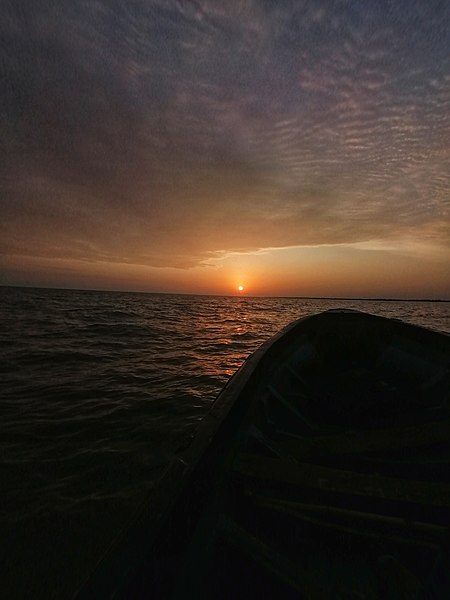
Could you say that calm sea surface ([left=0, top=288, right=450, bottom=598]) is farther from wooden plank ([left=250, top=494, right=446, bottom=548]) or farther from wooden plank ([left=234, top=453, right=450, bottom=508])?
wooden plank ([left=250, top=494, right=446, bottom=548])

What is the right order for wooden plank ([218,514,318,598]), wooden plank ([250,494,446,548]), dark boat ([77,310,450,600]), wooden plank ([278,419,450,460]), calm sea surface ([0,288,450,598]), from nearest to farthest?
dark boat ([77,310,450,600])
wooden plank ([218,514,318,598])
wooden plank ([250,494,446,548])
calm sea surface ([0,288,450,598])
wooden plank ([278,419,450,460])

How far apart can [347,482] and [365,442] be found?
3.35 feet

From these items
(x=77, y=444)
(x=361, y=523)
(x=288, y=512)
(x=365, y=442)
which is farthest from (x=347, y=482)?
(x=77, y=444)

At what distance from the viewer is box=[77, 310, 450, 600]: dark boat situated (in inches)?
52.9

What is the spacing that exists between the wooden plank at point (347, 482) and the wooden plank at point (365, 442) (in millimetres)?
584

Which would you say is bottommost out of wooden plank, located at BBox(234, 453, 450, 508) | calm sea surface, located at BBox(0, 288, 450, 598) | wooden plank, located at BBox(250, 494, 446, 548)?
calm sea surface, located at BBox(0, 288, 450, 598)

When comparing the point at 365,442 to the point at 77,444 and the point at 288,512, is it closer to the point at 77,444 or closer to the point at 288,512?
the point at 288,512

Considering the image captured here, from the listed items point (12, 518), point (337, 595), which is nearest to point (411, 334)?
point (337, 595)

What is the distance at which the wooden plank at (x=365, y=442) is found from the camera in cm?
284

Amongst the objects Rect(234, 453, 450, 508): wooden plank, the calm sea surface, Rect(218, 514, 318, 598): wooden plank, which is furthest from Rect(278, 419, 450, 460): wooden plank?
the calm sea surface

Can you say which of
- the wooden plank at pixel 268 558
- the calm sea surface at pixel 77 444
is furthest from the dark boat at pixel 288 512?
the calm sea surface at pixel 77 444

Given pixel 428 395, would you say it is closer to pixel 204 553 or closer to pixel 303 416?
pixel 303 416

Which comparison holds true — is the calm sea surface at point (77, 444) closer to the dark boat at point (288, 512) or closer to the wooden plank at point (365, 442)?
the dark boat at point (288, 512)

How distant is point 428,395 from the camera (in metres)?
4.46
